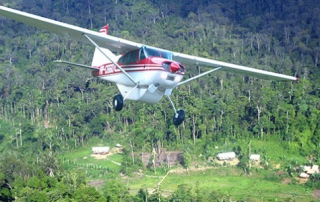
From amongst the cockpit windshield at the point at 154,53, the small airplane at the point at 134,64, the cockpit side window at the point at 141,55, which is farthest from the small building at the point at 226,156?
the cockpit side window at the point at 141,55

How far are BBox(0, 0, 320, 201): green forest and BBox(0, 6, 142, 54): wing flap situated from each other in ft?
42.8

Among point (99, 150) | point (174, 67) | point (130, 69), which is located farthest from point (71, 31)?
point (99, 150)

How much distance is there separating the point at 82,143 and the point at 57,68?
57.5ft

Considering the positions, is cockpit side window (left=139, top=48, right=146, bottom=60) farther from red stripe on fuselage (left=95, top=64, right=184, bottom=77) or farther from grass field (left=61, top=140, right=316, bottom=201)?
grass field (left=61, top=140, right=316, bottom=201)

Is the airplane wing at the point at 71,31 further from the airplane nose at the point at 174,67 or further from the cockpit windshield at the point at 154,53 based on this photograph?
the airplane nose at the point at 174,67

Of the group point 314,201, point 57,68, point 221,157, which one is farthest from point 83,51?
point 314,201

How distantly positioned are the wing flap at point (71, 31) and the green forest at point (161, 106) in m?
13.0

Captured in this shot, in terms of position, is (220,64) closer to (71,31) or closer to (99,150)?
(71,31)

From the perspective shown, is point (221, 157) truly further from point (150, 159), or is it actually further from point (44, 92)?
point (44, 92)

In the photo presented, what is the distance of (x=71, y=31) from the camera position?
18.6m

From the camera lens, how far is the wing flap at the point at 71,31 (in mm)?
17844

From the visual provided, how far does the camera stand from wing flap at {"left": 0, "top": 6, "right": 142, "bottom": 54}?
17844 mm

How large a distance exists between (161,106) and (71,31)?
32.1 m

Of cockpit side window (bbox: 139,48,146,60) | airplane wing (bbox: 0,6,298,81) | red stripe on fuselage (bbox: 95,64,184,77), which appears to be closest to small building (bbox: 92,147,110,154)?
red stripe on fuselage (bbox: 95,64,184,77)
